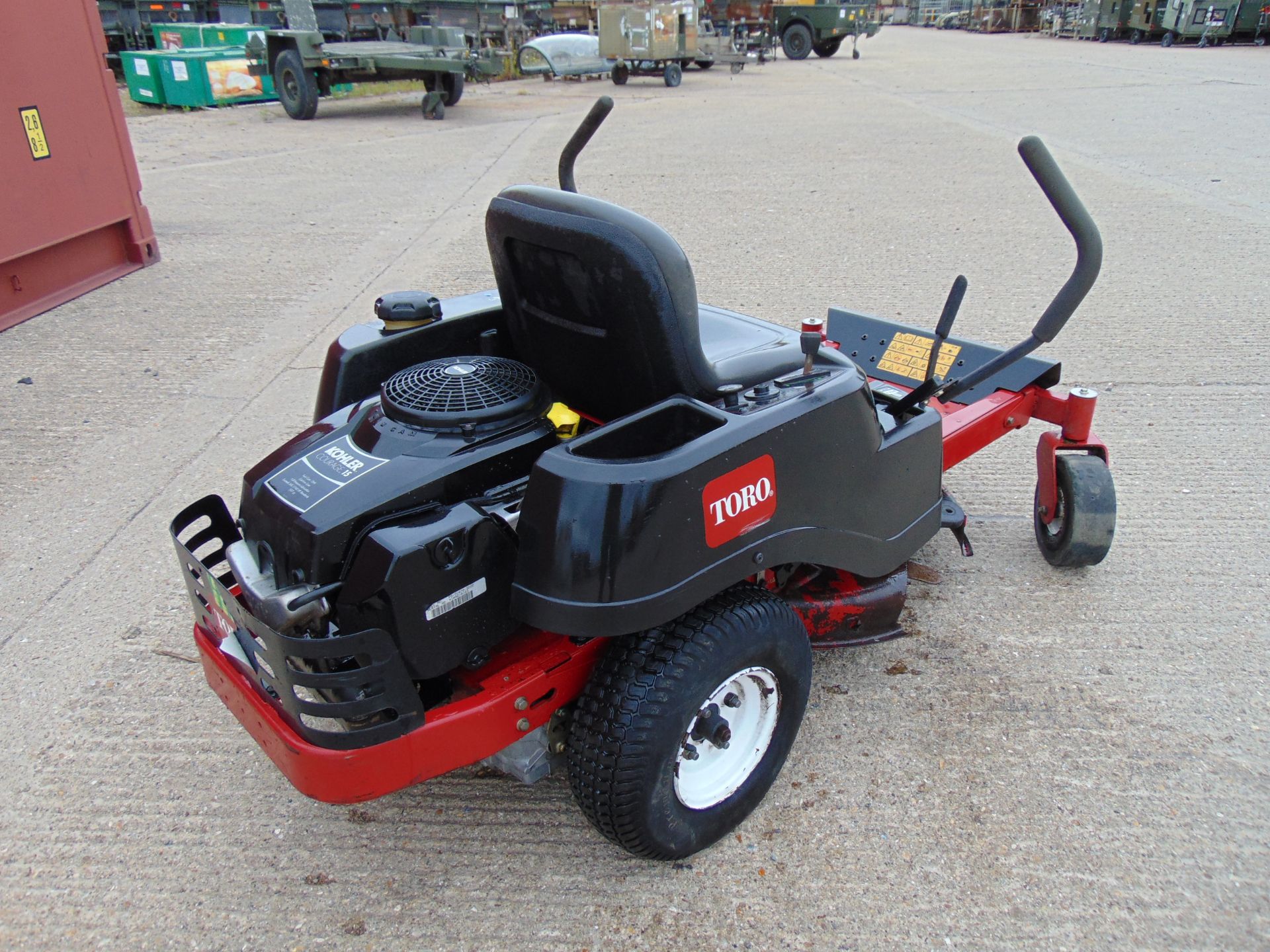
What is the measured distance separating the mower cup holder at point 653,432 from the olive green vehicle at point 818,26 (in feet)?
77.5

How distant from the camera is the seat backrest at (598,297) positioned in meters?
1.69

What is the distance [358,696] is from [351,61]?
1192cm

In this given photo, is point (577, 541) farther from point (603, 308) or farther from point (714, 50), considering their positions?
point (714, 50)

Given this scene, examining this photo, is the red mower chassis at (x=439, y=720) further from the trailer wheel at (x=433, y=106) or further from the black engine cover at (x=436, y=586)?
the trailer wheel at (x=433, y=106)

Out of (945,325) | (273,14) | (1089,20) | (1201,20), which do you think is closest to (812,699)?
(945,325)

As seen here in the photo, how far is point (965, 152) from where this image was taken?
8.97 metres

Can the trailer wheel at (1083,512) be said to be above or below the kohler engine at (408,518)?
below

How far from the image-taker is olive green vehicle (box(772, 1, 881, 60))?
72.8ft

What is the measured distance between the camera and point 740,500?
1.70m

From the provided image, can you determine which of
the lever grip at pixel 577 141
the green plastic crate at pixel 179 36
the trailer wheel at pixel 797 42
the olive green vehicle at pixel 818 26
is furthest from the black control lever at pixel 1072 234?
the trailer wheel at pixel 797 42

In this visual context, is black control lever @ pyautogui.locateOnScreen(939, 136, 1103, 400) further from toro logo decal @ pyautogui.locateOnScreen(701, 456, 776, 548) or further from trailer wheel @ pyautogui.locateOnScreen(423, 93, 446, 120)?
trailer wheel @ pyautogui.locateOnScreen(423, 93, 446, 120)

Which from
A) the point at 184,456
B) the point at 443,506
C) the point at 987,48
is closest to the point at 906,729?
the point at 443,506

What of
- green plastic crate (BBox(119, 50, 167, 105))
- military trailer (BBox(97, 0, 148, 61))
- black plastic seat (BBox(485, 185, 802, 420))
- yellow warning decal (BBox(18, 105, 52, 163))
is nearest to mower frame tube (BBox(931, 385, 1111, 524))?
black plastic seat (BBox(485, 185, 802, 420))

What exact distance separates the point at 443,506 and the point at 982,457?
2484 mm
